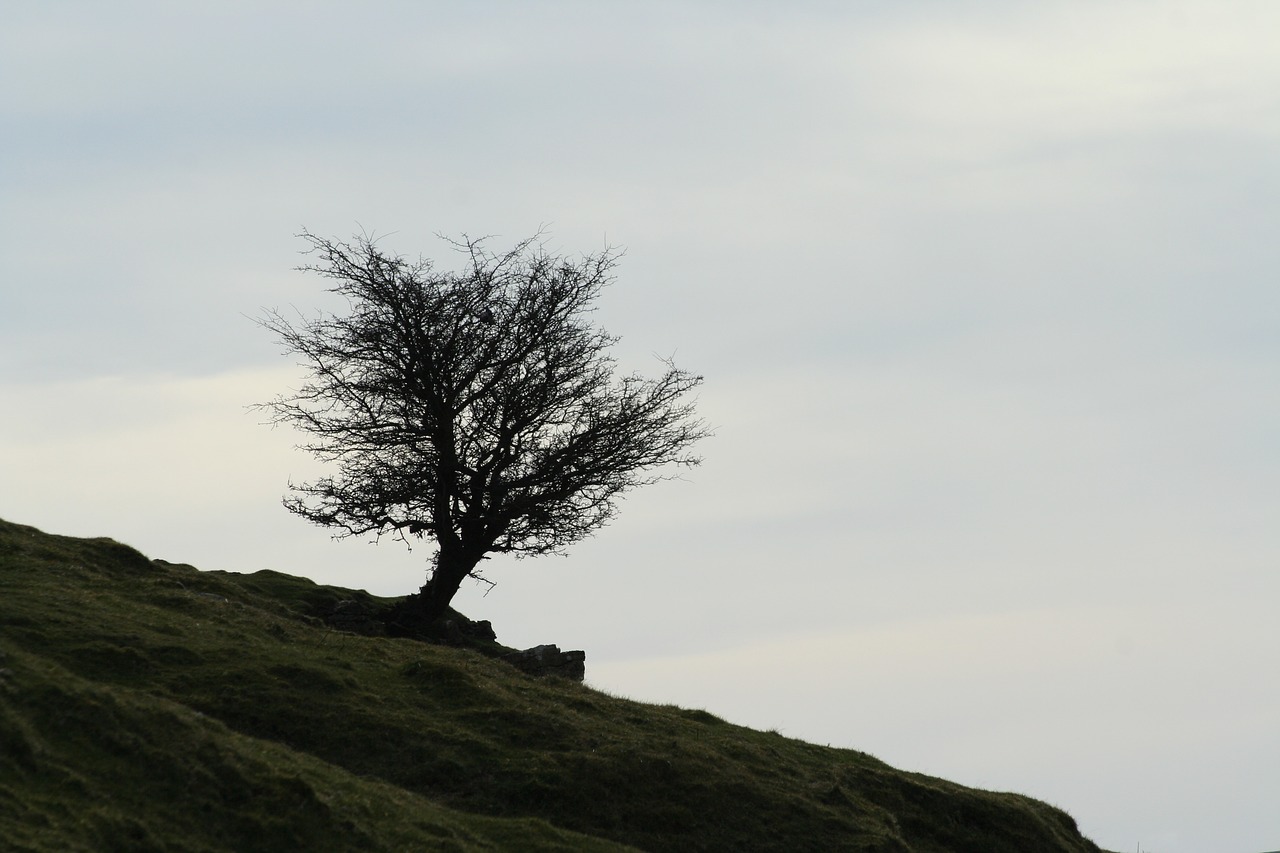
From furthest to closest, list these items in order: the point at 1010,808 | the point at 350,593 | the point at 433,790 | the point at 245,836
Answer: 1. the point at 350,593
2. the point at 1010,808
3. the point at 433,790
4. the point at 245,836

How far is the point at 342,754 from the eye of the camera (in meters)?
26.4

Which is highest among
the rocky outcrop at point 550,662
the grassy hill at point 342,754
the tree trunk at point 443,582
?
the tree trunk at point 443,582

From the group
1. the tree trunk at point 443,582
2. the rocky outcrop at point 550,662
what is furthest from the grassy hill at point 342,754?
the tree trunk at point 443,582

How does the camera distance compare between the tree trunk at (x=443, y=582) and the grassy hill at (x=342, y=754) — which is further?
the tree trunk at (x=443, y=582)

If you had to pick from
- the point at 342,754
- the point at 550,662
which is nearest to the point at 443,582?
the point at 550,662

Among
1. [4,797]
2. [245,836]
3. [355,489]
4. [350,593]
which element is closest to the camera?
[4,797]

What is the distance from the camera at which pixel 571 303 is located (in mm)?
43188

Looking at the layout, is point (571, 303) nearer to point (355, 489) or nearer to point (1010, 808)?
point (355, 489)

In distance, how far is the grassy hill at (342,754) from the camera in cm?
1998

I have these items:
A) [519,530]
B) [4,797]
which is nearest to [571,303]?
[519,530]

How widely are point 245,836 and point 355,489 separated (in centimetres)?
2246

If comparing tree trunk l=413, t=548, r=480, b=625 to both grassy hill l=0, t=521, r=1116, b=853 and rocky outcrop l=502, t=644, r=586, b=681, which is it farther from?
grassy hill l=0, t=521, r=1116, b=853

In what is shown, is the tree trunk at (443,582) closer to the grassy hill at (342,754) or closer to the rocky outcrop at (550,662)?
the rocky outcrop at (550,662)

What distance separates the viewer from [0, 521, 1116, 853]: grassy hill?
20.0m
